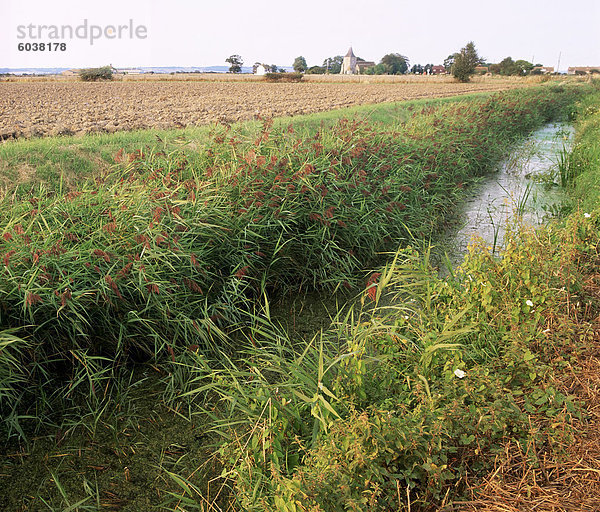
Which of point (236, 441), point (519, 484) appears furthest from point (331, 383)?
point (519, 484)

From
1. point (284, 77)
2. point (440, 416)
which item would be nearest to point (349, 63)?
point (284, 77)

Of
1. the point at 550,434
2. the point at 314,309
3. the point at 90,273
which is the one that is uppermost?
the point at 90,273

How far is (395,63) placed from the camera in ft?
283

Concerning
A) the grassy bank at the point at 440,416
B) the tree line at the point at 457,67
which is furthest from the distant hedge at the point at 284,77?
the grassy bank at the point at 440,416

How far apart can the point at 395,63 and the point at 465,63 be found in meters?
48.8

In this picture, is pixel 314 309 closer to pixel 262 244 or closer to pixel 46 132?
pixel 262 244

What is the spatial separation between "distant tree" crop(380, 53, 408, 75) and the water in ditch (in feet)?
257

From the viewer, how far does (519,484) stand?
6.29 ft

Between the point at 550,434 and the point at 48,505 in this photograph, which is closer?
the point at 550,434

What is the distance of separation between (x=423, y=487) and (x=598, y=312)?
6.75ft

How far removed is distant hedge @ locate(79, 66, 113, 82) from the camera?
36312 mm

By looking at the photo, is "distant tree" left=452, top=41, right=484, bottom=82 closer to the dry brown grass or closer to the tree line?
the tree line

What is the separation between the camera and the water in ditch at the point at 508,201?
5.33 meters

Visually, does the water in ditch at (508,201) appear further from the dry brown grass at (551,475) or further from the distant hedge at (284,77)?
the distant hedge at (284,77)
